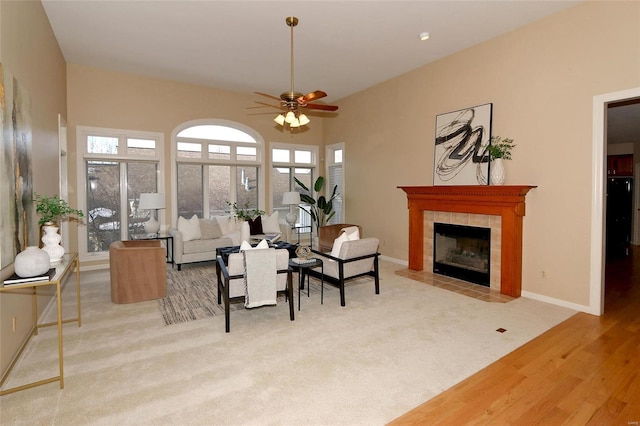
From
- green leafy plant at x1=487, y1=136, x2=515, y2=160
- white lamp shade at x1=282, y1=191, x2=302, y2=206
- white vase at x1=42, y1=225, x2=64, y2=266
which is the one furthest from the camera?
white lamp shade at x1=282, y1=191, x2=302, y2=206

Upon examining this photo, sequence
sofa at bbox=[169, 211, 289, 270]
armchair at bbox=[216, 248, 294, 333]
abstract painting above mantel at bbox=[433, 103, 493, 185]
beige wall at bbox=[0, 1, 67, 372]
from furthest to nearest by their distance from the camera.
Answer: sofa at bbox=[169, 211, 289, 270], abstract painting above mantel at bbox=[433, 103, 493, 185], armchair at bbox=[216, 248, 294, 333], beige wall at bbox=[0, 1, 67, 372]

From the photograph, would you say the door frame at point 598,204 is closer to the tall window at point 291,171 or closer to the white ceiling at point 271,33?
the white ceiling at point 271,33

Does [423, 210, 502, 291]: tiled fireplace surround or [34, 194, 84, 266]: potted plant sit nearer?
[34, 194, 84, 266]: potted plant

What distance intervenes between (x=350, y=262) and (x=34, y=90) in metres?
4.23

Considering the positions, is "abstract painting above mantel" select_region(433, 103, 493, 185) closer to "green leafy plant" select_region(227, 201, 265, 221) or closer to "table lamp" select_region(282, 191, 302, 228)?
"table lamp" select_region(282, 191, 302, 228)

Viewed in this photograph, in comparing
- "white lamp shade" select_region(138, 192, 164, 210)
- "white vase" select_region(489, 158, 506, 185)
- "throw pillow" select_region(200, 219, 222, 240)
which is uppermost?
"white vase" select_region(489, 158, 506, 185)

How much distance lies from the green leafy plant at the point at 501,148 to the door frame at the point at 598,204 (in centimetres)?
102

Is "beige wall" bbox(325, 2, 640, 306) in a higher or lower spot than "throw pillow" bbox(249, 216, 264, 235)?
higher

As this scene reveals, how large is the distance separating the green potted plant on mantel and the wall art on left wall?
5501 millimetres

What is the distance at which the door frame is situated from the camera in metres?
3.95

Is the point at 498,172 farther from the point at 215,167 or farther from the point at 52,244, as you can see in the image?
the point at 215,167

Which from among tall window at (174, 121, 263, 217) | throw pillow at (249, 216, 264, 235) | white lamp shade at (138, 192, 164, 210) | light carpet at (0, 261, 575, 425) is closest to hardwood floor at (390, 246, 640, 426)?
light carpet at (0, 261, 575, 425)

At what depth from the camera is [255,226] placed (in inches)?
289

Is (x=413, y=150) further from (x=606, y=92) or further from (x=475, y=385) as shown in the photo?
(x=475, y=385)
